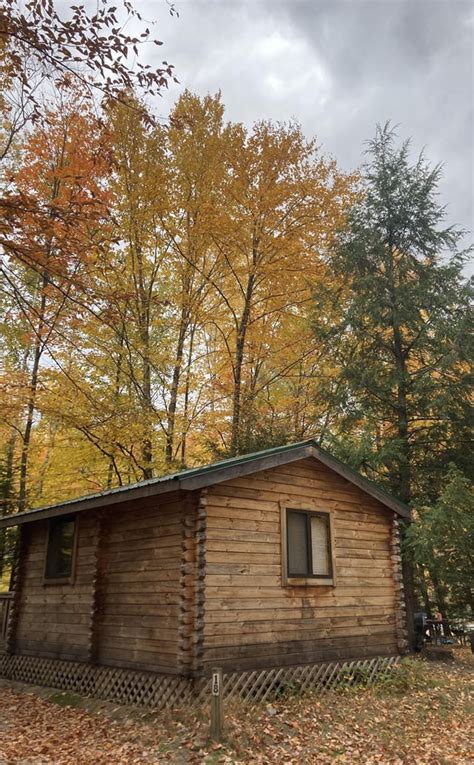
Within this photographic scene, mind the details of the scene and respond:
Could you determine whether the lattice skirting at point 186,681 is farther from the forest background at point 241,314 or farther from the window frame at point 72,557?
the forest background at point 241,314

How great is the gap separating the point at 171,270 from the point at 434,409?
9931mm

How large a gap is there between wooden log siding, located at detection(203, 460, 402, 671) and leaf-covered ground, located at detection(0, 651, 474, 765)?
3.33ft

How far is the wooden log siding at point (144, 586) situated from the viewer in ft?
31.9

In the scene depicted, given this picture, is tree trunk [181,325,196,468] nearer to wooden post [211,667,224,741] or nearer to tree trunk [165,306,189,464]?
tree trunk [165,306,189,464]

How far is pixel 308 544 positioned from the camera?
11484 millimetres

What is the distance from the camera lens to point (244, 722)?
831 cm

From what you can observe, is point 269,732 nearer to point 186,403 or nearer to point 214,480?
point 214,480

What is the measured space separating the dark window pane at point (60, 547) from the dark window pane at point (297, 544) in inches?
208

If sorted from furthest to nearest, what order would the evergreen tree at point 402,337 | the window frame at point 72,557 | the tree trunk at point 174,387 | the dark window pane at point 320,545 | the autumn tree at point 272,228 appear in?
the autumn tree at point 272,228 → the tree trunk at point 174,387 → the evergreen tree at point 402,337 → the window frame at point 72,557 → the dark window pane at point 320,545

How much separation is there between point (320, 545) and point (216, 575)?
9.62ft

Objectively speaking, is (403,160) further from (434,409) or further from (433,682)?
(433,682)

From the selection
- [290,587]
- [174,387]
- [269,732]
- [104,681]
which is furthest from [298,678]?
[174,387]

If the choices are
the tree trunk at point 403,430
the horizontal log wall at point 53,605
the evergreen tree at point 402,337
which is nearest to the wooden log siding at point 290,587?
the evergreen tree at point 402,337

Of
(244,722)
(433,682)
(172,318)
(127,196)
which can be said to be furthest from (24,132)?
(433,682)
